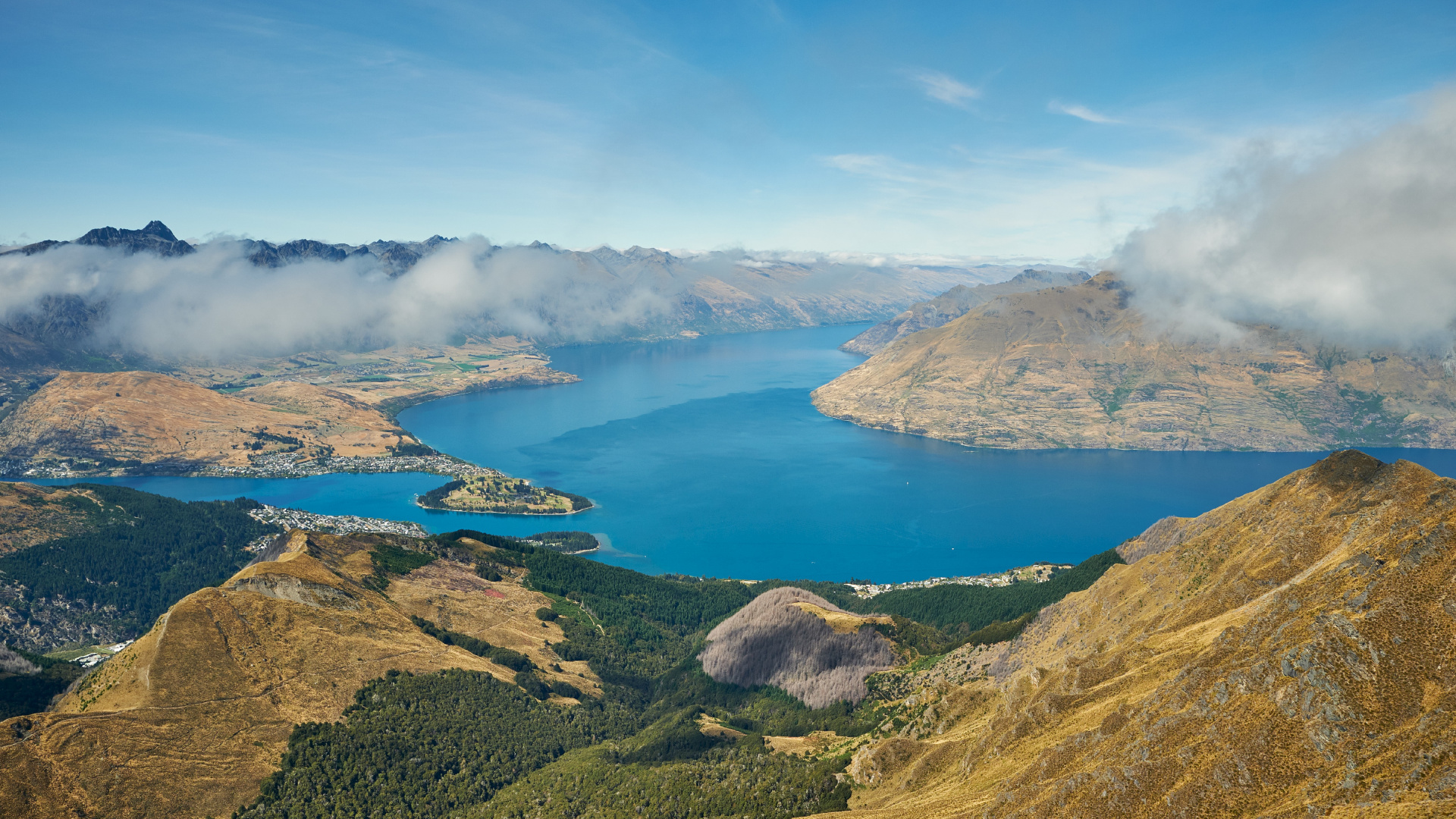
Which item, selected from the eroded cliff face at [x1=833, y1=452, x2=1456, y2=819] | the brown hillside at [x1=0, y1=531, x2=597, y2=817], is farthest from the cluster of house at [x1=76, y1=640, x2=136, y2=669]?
the eroded cliff face at [x1=833, y1=452, x2=1456, y2=819]

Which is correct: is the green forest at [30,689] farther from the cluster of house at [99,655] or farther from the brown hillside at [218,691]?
the cluster of house at [99,655]

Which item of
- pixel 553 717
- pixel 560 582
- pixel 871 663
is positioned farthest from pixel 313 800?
pixel 560 582

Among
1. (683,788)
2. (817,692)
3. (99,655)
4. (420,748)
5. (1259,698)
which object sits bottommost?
(99,655)

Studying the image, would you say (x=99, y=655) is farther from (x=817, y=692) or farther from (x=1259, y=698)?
(x=1259, y=698)

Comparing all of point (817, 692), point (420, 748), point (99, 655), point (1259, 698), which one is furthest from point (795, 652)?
point (99, 655)

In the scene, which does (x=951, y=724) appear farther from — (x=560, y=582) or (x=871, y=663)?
(x=560, y=582)

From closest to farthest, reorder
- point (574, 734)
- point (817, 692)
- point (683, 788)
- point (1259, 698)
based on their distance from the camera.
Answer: point (1259, 698), point (683, 788), point (574, 734), point (817, 692)

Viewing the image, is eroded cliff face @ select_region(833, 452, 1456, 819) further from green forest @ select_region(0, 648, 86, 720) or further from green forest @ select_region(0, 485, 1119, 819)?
green forest @ select_region(0, 648, 86, 720)
